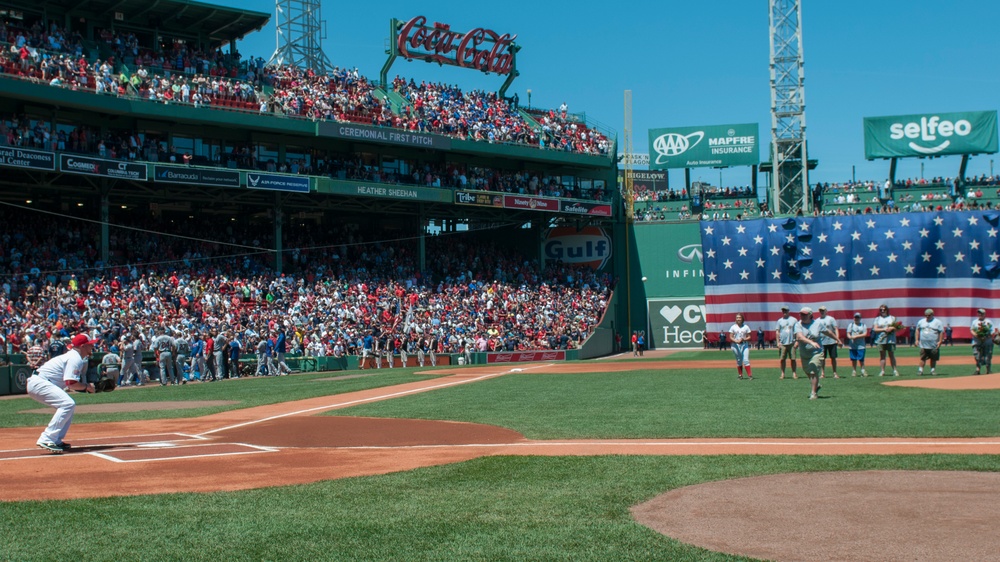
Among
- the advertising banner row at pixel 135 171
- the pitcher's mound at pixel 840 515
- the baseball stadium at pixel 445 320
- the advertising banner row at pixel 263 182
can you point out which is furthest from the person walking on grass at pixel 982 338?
the advertising banner row at pixel 135 171

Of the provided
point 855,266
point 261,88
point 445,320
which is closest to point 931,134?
point 855,266

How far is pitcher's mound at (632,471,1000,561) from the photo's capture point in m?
6.16

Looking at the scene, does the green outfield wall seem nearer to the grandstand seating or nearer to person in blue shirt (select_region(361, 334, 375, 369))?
the grandstand seating

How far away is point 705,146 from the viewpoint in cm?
5372

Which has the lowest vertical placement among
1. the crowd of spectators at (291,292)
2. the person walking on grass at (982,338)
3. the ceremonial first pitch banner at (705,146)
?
the person walking on grass at (982,338)

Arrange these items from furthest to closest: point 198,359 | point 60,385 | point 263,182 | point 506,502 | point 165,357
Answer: point 263,182, point 198,359, point 165,357, point 60,385, point 506,502

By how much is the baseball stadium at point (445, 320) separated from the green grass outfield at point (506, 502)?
56 millimetres

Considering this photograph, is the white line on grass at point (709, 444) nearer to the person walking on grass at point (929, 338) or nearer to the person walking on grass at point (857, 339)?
the person walking on grass at point (857, 339)

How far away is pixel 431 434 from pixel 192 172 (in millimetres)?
26253

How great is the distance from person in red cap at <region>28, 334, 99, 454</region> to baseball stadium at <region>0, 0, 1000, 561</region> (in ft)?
0.16

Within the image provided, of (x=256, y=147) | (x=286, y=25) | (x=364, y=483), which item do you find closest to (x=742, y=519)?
(x=364, y=483)

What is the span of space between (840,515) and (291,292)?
3283 centimetres

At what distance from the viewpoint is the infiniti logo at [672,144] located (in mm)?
54031

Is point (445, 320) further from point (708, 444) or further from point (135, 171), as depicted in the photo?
point (708, 444)
